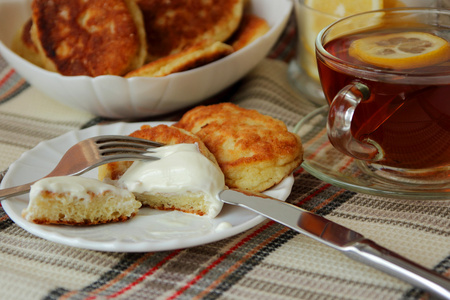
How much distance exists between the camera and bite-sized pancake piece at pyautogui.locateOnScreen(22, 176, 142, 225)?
123 cm

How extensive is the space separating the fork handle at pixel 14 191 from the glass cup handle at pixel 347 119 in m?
0.74

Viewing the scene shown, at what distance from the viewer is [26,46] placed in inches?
85.9

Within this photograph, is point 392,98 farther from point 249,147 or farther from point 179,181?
point 179,181

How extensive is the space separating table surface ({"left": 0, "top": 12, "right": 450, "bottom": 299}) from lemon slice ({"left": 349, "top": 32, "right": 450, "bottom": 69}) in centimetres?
35

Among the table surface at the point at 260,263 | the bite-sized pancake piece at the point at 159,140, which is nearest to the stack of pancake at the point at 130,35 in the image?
the bite-sized pancake piece at the point at 159,140

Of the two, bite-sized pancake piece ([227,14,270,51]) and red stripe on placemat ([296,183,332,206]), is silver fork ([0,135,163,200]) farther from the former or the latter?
bite-sized pancake piece ([227,14,270,51])

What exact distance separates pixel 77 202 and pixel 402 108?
30.8 inches

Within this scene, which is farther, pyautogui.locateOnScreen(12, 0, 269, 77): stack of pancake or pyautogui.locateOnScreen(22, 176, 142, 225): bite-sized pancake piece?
pyautogui.locateOnScreen(12, 0, 269, 77): stack of pancake

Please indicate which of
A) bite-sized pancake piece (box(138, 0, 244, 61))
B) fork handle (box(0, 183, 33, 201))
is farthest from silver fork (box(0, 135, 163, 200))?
bite-sized pancake piece (box(138, 0, 244, 61))

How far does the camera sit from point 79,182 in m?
1.26

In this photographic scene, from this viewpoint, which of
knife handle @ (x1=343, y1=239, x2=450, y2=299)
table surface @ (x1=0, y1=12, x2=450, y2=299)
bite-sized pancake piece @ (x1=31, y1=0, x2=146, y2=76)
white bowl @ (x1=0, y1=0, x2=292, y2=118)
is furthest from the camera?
bite-sized pancake piece @ (x1=31, y1=0, x2=146, y2=76)

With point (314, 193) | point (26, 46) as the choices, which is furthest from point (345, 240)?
point (26, 46)

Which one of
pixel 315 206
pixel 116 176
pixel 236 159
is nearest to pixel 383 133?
pixel 315 206

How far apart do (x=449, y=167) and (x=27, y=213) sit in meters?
1.07
